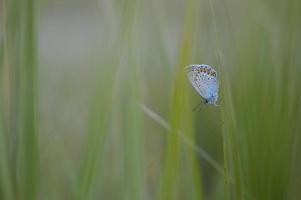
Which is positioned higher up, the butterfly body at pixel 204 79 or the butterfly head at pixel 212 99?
the butterfly body at pixel 204 79

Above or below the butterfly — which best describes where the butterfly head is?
below

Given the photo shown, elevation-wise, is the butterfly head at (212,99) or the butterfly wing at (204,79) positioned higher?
the butterfly wing at (204,79)

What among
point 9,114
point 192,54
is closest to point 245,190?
point 192,54

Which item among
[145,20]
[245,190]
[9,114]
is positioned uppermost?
[145,20]

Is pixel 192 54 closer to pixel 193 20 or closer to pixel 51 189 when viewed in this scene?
pixel 193 20
